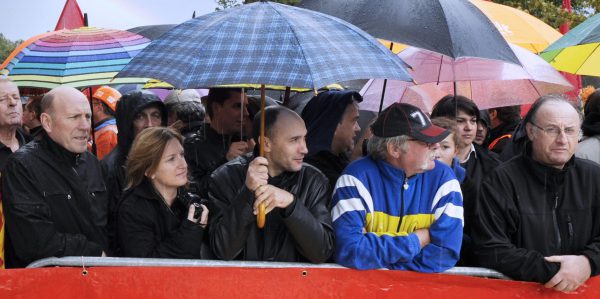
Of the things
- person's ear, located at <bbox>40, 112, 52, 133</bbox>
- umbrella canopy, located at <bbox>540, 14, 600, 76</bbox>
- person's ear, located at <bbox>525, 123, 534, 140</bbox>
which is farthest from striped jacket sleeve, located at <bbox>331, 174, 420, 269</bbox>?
umbrella canopy, located at <bbox>540, 14, 600, 76</bbox>

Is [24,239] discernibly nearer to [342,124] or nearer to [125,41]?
[125,41]

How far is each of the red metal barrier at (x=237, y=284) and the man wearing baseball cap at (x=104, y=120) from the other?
314 centimetres

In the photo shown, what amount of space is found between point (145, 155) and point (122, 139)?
3.78 feet

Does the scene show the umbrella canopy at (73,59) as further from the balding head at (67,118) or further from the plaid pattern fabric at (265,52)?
the plaid pattern fabric at (265,52)

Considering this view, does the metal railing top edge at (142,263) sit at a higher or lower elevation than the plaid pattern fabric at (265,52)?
lower

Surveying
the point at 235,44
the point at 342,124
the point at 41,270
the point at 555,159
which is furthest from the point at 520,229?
the point at 41,270

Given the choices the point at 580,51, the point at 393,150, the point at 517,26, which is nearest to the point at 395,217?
the point at 393,150

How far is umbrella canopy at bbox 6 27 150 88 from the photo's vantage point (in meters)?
4.91

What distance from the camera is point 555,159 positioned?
4.47 m

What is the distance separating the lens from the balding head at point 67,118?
447cm

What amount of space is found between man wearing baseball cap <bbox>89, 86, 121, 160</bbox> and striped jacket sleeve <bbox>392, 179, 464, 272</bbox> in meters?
3.66

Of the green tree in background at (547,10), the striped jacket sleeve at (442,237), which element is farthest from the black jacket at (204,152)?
the green tree in background at (547,10)

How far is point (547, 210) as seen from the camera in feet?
14.5

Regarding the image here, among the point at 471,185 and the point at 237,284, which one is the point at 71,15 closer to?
the point at 471,185
